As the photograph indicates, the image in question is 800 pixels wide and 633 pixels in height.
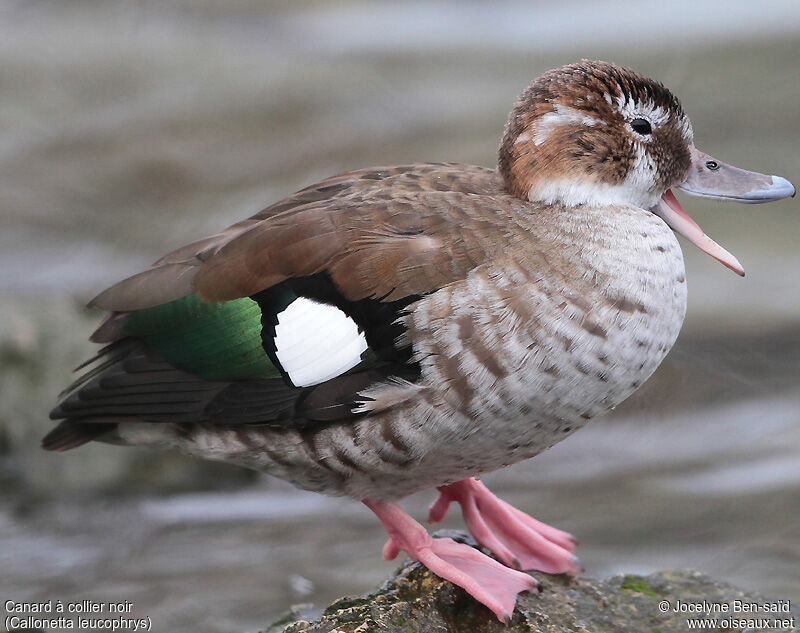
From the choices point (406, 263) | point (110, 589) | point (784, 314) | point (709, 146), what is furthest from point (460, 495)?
point (709, 146)

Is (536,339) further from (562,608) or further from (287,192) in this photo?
(287,192)

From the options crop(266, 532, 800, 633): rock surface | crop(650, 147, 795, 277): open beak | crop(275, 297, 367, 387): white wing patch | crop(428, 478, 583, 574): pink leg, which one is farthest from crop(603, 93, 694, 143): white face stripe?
crop(266, 532, 800, 633): rock surface

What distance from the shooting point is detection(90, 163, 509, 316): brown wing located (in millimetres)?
3869

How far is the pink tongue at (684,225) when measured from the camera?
414 centimetres

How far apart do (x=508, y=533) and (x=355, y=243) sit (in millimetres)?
1352

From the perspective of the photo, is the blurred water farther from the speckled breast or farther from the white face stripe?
the white face stripe

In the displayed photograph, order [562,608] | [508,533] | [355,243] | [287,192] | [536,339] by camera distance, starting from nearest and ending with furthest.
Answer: [536,339] → [355,243] → [562,608] → [508,533] → [287,192]

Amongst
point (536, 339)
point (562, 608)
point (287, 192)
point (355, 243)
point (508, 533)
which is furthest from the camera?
point (287, 192)

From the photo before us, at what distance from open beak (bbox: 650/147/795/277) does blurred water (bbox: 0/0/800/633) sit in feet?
8.03

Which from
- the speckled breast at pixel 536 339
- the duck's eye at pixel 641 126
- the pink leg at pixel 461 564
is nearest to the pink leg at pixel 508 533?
the pink leg at pixel 461 564

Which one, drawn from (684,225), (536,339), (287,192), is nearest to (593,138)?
(684,225)

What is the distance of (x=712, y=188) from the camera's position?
4234 millimetres

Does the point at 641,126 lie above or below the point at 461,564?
above

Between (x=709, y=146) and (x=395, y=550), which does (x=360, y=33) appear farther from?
(x=395, y=550)
